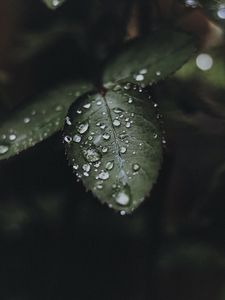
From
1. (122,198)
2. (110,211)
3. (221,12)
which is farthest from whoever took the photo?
(110,211)

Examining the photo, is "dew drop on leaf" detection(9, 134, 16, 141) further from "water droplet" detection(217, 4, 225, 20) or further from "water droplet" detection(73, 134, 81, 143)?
"water droplet" detection(217, 4, 225, 20)

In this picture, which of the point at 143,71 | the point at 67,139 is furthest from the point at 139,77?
the point at 67,139

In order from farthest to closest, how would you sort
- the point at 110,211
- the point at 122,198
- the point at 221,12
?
the point at 110,211 → the point at 221,12 → the point at 122,198

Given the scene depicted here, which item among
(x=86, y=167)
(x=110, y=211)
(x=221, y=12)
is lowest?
(x=110, y=211)

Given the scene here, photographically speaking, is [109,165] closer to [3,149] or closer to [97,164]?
[97,164]

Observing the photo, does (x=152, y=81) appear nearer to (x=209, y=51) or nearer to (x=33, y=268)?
(x=209, y=51)

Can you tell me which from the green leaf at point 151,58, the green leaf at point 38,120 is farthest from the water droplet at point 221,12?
the green leaf at point 38,120

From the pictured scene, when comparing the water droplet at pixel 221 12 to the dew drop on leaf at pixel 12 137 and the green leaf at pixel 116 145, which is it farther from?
the dew drop on leaf at pixel 12 137

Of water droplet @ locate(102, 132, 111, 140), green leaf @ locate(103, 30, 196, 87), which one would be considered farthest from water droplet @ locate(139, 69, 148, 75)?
water droplet @ locate(102, 132, 111, 140)
